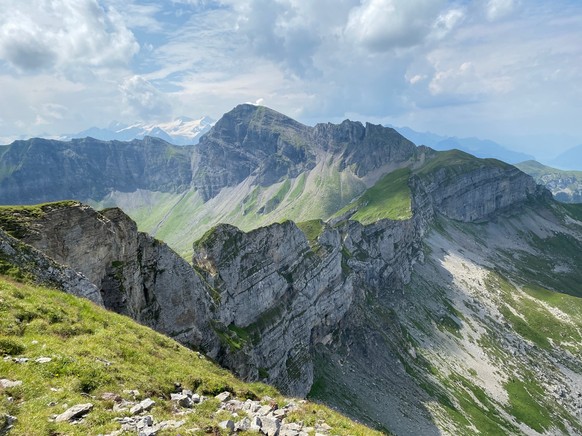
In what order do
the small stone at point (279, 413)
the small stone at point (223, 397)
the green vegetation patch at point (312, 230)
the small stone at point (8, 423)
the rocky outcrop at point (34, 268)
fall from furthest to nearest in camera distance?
1. the green vegetation patch at point (312, 230)
2. the rocky outcrop at point (34, 268)
3. the small stone at point (223, 397)
4. the small stone at point (279, 413)
5. the small stone at point (8, 423)

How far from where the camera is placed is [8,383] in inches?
637

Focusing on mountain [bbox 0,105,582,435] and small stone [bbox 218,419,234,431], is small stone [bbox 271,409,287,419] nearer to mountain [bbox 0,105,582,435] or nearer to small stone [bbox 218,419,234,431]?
small stone [bbox 218,419,234,431]

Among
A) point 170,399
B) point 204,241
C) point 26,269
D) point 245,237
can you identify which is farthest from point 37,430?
point 245,237

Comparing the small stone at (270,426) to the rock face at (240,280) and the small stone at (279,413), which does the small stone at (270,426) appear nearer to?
the small stone at (279,413)

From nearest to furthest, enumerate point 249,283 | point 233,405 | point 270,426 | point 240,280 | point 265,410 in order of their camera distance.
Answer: point 270,426 < point 265,410 < point 233,405 < point 240,280 < point 249,283

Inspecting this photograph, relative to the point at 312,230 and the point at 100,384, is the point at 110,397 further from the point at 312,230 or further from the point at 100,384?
the point at 312,230

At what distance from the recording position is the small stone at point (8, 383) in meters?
16.0

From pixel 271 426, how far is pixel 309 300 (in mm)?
82602

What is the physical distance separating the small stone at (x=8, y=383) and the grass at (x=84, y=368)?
9.2 inches

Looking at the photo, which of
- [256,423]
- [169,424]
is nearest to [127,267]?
[169,424]

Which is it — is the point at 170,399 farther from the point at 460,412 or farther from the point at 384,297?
the point at 384,297

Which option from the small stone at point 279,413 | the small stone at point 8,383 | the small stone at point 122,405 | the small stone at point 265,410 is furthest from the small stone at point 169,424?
the small stone at point 8,383

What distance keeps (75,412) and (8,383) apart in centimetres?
351

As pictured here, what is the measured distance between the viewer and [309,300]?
9931 cm
